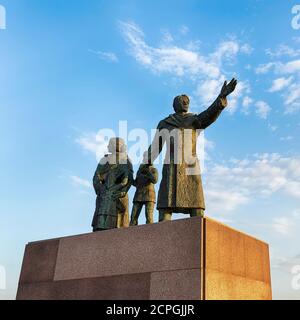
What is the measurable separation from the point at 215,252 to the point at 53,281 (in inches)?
123

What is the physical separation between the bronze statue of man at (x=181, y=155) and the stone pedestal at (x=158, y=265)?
847 millimetres

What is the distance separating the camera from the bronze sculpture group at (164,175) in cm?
749

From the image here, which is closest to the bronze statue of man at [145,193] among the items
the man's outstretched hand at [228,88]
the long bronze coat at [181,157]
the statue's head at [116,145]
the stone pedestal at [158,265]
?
the long bronze coat at [181,157]

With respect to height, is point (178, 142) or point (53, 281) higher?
point (178, 142)

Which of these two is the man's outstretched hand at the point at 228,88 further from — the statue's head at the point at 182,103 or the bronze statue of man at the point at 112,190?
the bronze statue of man at the point at 112,190

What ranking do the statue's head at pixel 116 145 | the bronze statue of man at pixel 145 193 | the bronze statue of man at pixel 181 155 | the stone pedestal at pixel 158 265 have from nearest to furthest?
the stone pedestal at pixel 158 265 → the bronze statue of man at pixel 181 155 → the bronze statue of man at pixel 145 193 → the statue's head at pixel 116 145

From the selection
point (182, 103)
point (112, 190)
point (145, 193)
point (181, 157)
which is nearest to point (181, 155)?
point (181, 157)

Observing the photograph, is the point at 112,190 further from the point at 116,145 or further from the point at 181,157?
the point at 181,157

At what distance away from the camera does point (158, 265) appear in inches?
252

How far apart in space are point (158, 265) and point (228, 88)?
10.8 feet

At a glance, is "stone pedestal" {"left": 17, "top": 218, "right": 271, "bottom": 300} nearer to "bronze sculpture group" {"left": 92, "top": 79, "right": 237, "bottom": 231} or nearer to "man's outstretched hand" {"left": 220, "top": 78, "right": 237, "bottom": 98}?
"bronze sculpture group" {"left": 92, "top": 79, "right": 237, "bottom": 231}

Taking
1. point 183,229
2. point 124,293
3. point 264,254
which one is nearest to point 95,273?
point 124,293
